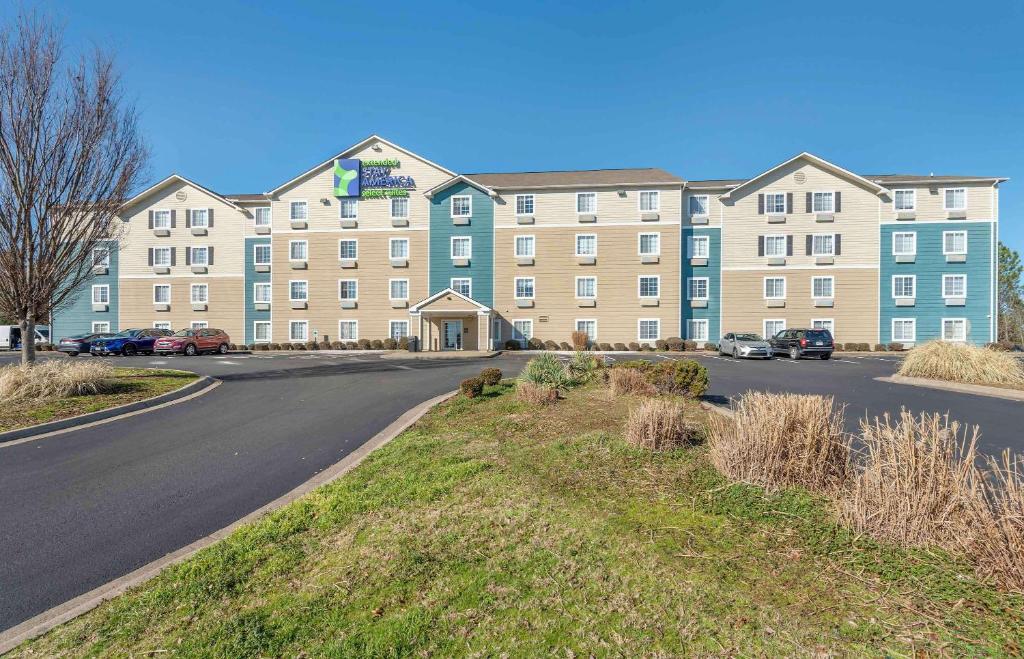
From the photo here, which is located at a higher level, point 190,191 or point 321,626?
point 190,191

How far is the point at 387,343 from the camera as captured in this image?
34.0 metres

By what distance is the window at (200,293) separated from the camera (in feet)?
122

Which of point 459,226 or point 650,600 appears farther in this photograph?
point 459,226

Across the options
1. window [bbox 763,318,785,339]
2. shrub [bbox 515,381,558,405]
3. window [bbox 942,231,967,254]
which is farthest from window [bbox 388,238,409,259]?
window [bbox 942,231,967,254]

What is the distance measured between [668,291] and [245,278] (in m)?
31.0

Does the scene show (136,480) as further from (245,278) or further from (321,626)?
(245,278)

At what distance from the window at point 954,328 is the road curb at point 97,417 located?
4088 centimetres

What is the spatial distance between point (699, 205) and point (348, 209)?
25.0 meters

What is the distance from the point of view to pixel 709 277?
33969mm

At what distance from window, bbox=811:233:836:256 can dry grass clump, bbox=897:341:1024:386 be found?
62.7 feet

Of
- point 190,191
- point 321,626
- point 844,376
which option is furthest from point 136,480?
point 190,191

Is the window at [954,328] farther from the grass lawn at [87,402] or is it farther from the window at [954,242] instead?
the grass lawn at [87,402]

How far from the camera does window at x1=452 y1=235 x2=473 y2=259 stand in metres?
34.9

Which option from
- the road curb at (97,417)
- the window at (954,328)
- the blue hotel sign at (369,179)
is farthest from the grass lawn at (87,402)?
the window at (954,328)
